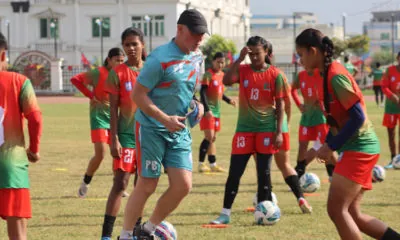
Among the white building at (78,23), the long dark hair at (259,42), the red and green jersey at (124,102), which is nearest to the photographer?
the red and green jersey at (124,102)

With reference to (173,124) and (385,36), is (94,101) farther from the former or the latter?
(385,36)

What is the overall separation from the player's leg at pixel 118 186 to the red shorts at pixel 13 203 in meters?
2.37

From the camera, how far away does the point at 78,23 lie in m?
95.3

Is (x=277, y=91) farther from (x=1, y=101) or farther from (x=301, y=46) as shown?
(x=1, y=101)

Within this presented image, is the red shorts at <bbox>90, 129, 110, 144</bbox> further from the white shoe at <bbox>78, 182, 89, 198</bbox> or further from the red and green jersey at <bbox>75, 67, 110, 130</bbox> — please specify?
the white shoe at <bbox>78, 182, 89, 198</bbox>

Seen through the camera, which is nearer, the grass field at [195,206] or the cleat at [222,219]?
the grass field at [195,206]

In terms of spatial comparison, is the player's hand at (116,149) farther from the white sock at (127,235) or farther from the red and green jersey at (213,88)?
the red and green jersey at (213,88)

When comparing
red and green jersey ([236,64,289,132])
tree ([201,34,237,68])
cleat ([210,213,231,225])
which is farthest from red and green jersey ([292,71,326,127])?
tree ([201,34,237,68])

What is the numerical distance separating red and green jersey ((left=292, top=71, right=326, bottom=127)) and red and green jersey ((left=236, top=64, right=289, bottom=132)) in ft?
12.0

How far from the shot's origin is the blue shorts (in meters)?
8.45

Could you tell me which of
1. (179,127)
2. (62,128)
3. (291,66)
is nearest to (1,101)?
(179,127)

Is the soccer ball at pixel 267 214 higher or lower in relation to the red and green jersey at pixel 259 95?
lower

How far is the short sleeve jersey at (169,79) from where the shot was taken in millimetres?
8219

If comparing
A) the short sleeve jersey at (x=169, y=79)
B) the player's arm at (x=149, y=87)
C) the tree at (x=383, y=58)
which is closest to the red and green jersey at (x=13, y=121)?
the player's arm at (x=149, y=87)
